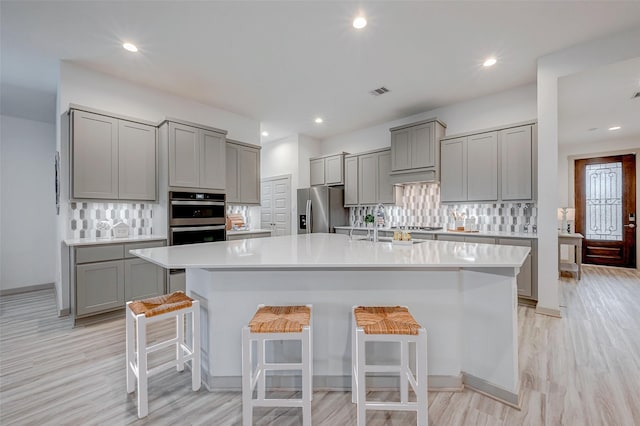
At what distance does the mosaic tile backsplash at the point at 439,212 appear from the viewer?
13.5 feet

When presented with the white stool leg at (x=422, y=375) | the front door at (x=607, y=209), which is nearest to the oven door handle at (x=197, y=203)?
the white stool leg at (x=422, y=375)

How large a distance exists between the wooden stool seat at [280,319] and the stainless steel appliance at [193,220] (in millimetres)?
2510

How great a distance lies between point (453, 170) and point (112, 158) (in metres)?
4.71

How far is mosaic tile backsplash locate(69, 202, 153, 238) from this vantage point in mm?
3457

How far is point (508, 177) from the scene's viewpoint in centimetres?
389

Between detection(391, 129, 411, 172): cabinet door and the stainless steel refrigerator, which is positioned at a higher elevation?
detection(391, 129, 411, 172): cabinet door

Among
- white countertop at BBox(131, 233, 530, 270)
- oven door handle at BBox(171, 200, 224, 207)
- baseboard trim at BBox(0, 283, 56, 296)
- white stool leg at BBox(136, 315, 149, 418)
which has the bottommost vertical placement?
baseboard trim at BBox(0, 283, 56, 296)

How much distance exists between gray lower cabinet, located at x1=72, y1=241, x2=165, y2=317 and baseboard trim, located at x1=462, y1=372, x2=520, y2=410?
3459 millimetres

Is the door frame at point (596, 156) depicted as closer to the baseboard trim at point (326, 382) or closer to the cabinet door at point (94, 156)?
the baseboard trim at point (326, 382)

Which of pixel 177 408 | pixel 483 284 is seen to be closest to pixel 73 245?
pixel 177 408

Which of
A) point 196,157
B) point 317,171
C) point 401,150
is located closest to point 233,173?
point 196,157

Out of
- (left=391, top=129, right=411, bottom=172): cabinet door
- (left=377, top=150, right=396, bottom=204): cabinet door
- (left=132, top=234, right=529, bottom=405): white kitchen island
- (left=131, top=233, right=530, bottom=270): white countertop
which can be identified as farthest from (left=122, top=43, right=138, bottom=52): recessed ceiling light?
(left=377, top=150, right=396, bottom=204): cabinet door

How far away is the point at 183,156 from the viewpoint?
12.8 feet

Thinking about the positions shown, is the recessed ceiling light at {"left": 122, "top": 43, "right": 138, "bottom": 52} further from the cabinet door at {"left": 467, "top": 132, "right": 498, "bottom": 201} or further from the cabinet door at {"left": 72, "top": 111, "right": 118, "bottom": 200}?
the cabinet door at {"left": 467, "top": 132, "right": 498, "bottom": 201}
